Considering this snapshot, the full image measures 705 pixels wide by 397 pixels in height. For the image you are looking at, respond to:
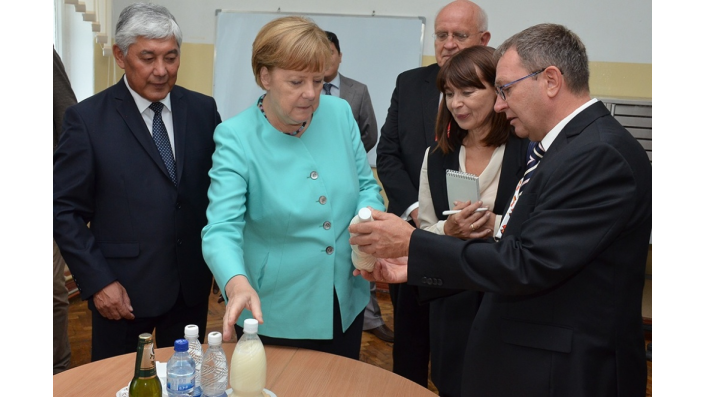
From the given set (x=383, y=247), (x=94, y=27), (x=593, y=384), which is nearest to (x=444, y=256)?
(x=383, y=247)

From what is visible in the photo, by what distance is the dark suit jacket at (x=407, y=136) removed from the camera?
276 centimetres

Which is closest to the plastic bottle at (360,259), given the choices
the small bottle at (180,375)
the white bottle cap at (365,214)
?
the white bottle cap at (365,214)

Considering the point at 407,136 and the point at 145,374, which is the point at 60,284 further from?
the point at 145,374

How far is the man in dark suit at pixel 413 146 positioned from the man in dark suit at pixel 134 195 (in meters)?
0.85

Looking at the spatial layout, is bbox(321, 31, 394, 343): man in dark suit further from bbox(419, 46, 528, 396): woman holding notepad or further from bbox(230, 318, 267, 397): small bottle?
bbox(230, 318, 267, 397): small bottle

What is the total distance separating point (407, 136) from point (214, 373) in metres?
1.59

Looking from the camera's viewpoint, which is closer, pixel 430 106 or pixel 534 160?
pixel 534 160

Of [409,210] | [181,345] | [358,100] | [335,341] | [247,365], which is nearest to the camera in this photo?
[181,345]

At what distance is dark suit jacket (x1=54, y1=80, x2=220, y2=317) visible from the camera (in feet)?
6.89

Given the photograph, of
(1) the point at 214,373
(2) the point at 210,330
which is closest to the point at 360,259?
(1) the point at 214,373

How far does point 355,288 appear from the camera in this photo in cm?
212

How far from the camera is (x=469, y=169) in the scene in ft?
7.79

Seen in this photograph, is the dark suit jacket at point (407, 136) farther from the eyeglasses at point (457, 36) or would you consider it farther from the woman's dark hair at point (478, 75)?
the woman's dark hair at point (478, 75)

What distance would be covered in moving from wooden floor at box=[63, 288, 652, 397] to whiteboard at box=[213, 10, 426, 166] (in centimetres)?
155
